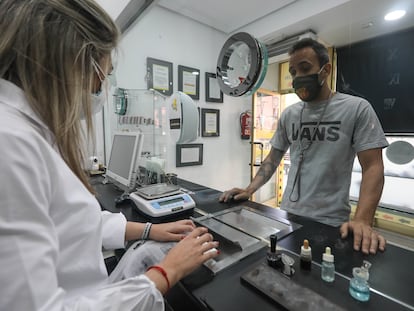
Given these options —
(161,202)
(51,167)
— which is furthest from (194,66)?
(51,167)

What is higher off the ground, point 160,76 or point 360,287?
point 160,76

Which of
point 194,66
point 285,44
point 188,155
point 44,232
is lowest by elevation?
point 188,155

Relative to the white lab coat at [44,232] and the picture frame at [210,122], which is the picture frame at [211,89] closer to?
the picture frame at [210,122]

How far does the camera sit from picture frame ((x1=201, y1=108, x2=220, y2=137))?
2.93 metres

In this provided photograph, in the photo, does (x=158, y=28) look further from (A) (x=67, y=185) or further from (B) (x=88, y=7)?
(A) (x=67, y=185)

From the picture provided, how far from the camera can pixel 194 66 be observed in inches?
110

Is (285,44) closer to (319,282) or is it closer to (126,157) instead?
(126,157)

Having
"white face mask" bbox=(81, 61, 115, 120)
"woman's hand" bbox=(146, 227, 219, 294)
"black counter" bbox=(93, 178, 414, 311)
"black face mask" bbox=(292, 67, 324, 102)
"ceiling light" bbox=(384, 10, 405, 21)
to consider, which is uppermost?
"ceiling light" bbox=(384, 10, 405, 21)

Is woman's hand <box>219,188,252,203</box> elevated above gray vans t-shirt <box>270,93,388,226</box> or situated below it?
below

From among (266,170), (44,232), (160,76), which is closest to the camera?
→ (44,232)

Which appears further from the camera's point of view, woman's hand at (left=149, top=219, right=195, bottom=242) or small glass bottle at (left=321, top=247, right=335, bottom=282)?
woman's hand at (left=149, top=219, right=195, bottom=242)

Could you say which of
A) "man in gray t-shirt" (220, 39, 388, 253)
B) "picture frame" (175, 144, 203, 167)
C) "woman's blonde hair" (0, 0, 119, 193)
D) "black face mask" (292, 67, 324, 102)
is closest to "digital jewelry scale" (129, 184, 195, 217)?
"man in gray t-shirt" (220, 39, 388, 253)

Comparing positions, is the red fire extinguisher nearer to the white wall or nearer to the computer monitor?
the white wall

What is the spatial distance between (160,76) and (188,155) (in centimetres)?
99
